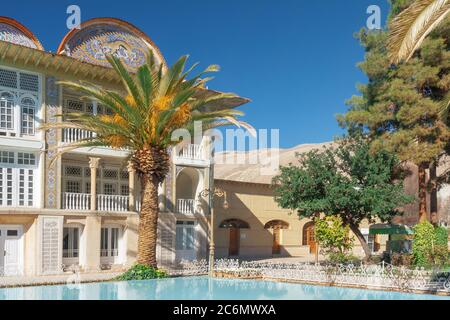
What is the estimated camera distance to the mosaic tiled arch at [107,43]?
27.5 m

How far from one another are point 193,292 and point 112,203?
9352 millimetres

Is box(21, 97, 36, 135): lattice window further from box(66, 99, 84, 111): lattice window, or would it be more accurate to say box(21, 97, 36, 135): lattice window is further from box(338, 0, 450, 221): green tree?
A: box(338, 0, 450, 221): green tree

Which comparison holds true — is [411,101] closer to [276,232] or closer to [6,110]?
[276,232]

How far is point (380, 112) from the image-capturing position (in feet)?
99.1

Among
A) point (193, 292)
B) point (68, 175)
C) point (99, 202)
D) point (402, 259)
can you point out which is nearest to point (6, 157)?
point (68, 175)

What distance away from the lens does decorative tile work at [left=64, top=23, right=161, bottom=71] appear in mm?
27656

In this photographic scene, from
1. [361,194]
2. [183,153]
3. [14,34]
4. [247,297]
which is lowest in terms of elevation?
[247,297]

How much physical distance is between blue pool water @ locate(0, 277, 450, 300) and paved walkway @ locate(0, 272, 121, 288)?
2.62ft

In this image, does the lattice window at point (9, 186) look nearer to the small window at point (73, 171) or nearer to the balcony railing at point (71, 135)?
the balcony railing at point (71, 135)

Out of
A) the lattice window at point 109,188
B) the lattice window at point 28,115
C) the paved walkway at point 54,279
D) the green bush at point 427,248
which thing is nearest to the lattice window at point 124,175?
the lattice window at point 109,188

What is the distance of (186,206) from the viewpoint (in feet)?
105

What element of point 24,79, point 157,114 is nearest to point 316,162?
point 157,114
